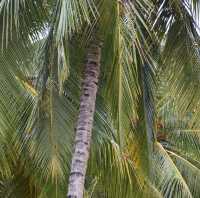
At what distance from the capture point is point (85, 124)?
687cm

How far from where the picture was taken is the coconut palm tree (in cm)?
660

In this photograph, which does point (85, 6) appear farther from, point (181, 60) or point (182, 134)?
point (182, 134)

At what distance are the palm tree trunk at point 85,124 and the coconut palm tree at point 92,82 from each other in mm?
11

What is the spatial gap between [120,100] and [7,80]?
197 cm

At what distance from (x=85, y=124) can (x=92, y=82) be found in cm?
49

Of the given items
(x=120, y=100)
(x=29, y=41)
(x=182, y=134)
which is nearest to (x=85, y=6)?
(x=120, y=100)

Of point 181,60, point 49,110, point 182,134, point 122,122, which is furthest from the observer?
point 182,134

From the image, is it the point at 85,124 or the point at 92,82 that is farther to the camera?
the point at 92,82

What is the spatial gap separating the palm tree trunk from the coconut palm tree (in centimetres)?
1

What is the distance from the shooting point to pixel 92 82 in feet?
23.2

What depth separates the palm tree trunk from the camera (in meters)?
6.56

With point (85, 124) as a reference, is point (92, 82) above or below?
above

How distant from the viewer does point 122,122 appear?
6961 millimetres

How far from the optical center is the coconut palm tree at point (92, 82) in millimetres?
6598
